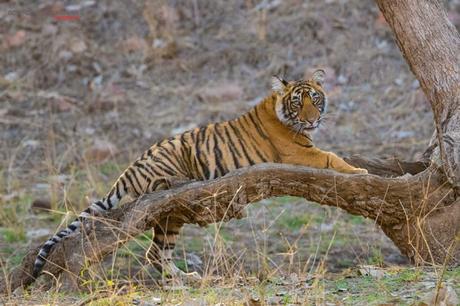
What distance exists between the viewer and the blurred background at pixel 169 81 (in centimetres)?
940

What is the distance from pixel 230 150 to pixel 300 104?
53 centimetres

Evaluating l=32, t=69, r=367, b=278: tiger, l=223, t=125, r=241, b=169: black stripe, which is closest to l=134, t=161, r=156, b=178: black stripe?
l=32, t=69, r=367, b=278: tiger

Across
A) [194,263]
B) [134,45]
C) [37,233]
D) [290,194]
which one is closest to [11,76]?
[134,45]

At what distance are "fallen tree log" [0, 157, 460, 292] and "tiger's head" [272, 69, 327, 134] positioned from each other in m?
0.71

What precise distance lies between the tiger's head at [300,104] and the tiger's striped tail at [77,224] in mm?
1136

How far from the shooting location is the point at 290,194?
5668 mm

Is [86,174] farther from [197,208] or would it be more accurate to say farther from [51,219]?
[197,208]

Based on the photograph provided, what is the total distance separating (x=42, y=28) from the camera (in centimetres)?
1227

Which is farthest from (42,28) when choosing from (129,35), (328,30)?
(328,30)

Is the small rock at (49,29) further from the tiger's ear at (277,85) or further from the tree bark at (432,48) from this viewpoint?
the tree bark at (432,48)

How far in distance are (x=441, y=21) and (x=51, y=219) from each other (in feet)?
13.2

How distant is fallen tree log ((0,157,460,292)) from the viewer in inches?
218

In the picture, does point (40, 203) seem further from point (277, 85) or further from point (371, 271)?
point (371, 271)

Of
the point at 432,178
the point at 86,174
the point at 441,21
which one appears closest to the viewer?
the point at 432,178
